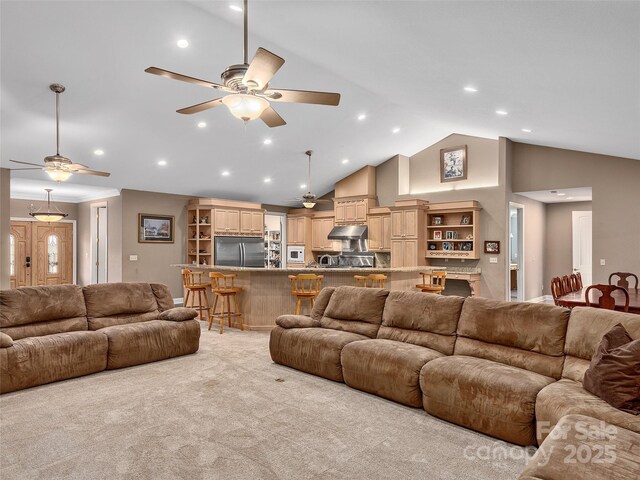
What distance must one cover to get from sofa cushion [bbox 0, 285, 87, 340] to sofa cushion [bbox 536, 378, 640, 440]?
4.41m

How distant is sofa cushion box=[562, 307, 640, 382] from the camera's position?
272 centimetres

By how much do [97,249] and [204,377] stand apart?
7.61 m

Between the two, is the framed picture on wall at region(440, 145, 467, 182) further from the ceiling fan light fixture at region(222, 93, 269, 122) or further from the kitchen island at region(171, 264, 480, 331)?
the ceiling fan light fixture at region(222, 93, 269, 122)

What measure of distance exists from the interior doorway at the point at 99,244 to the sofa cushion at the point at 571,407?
370 inches

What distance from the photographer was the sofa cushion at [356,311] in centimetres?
422

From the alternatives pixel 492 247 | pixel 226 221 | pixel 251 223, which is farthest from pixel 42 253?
pixel 492 247

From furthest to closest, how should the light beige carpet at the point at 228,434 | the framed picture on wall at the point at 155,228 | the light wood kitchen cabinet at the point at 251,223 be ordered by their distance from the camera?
the light wood kitchen cabinet at the point at 251,223 → the framed picture on wall at the point at 155,228 → the light beige carpet at the point at 228,434

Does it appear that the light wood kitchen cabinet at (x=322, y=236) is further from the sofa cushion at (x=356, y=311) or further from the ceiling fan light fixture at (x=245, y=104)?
the ceiling fan light fixture at (x=245, y=104)

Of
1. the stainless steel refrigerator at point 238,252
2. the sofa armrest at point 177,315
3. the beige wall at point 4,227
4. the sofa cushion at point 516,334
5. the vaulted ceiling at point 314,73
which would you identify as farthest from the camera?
the stainless steel refrigerator at point 238,252

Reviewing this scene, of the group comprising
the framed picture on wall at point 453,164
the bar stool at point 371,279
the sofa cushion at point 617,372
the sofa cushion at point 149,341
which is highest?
the framed picture on wall at point 453,164

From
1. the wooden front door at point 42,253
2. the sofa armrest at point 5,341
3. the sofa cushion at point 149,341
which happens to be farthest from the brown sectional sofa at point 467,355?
the wooden front door at point 42,253

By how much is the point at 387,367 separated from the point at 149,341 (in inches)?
107

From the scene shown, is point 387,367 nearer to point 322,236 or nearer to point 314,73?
point 314,73

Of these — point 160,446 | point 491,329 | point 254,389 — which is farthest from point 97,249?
point 491,329
